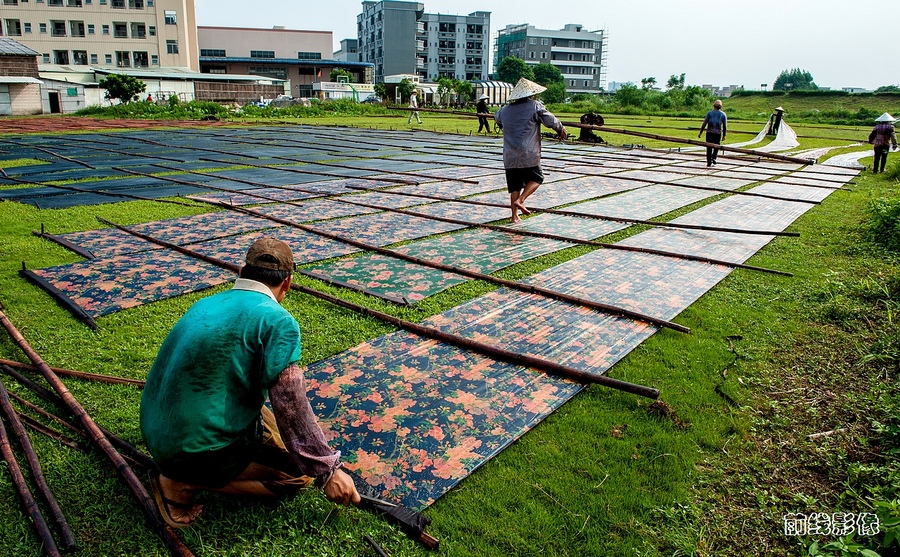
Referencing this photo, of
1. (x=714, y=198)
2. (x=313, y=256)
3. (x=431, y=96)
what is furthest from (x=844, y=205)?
(x=431, y=96)

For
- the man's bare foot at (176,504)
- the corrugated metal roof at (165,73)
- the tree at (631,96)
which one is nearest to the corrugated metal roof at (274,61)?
the corrugated metal roof at (165,73)

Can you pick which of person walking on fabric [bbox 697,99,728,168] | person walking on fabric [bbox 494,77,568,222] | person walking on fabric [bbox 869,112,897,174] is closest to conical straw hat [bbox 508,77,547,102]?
person walking on fabric [bbox 494,77,568,222]

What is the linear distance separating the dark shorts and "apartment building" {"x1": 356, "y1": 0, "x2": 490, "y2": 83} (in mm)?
83150

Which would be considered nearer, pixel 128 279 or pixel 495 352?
pixel 495 352

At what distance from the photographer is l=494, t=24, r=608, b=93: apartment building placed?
94.4 metres

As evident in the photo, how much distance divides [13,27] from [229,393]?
5877cm

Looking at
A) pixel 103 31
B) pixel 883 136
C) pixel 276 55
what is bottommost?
pixel 883 136

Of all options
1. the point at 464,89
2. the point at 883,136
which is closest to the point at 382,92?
the point at 464,89

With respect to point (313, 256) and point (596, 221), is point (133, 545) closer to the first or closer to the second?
point (313, 256)

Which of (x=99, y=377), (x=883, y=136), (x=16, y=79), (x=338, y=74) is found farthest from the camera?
(x=338, y=74)

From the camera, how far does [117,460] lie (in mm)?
2600

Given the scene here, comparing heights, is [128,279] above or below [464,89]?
below

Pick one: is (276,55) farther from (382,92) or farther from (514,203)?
(514,203)

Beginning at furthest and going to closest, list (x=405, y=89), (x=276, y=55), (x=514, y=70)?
(x=514, y=70) → (x=276, y=55) → (x=405, y=89)
